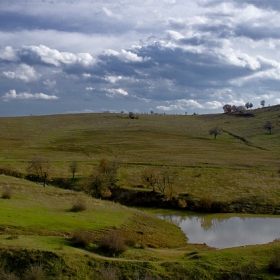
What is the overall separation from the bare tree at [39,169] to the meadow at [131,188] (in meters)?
2.96

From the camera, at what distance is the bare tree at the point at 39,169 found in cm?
6638

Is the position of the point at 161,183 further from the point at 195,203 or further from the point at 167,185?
the point at 195,203

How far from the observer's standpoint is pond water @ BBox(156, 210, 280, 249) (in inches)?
1687

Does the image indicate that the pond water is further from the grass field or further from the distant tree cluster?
the distant tree cluster

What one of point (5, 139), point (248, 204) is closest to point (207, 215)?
point (248, 204)

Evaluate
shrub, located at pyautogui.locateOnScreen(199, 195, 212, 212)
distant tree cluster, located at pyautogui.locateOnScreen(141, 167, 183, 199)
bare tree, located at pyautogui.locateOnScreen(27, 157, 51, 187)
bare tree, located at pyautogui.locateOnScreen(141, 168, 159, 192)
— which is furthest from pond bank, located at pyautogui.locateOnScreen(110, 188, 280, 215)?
bare tree, located at pyautogui.locateOnScreen(27, 157, 51, 187)

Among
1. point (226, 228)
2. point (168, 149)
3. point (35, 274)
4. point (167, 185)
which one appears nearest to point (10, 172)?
point (167, 185)

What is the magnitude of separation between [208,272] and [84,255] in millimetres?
7669

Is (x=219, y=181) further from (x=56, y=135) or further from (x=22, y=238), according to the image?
(x=56, y=135)

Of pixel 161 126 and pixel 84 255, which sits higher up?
pixel 161 126

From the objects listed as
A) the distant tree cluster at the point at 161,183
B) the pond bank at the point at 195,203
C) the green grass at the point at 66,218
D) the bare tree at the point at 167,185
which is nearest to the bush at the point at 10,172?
the pond bank at the point at 195,203

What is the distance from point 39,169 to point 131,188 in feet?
55.4

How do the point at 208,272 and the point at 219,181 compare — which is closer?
the point at 208,272

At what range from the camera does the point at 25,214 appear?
33812 mm
